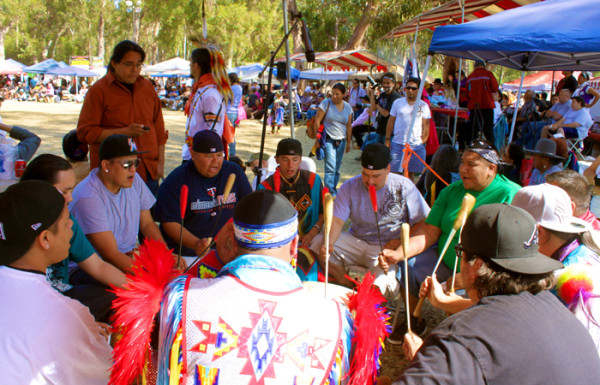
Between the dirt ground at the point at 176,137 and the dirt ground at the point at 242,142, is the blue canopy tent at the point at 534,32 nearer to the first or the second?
the dirt ground at the point at 242,142

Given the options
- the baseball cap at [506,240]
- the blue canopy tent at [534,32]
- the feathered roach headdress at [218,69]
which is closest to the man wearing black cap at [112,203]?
the feathered roach headdress at [218,69]

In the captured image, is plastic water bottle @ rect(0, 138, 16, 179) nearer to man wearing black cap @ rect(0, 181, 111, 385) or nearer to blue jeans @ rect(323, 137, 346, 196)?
man wearing black cap @ rect(0, 181, 111, 385)

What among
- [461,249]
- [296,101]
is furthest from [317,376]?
[296,101]

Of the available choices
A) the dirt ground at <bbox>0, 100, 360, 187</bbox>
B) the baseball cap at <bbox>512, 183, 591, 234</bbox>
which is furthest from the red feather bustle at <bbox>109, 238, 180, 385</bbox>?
the dirt ground at <bbox>0, 100, 360, 187</bbox>

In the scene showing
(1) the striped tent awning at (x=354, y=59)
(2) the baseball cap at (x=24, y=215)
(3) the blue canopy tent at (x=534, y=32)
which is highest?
(1) the striped tent awning at (x=354, y=59)

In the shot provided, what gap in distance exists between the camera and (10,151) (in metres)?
3.98

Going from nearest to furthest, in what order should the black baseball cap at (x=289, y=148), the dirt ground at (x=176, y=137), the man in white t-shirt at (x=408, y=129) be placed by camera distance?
the black baseball cap at (x=289, y=148) → the man in white t-shirt at (x=408, y=129) → the dirt ground at (x=176, y=137)

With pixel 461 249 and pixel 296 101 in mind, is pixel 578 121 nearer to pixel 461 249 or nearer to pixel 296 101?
pixel 461 249

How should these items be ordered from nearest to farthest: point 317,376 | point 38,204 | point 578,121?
point 317,376 < point 38,204 < point 578,121

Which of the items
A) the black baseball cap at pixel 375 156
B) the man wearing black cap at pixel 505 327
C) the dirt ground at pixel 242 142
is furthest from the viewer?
the black baseball cap at pixel 375 156

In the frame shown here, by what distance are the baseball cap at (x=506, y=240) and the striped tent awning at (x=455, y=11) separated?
704 centimetres

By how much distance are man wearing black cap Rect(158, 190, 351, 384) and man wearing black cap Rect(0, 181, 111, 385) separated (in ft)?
1.40

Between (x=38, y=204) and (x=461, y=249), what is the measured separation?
167cm

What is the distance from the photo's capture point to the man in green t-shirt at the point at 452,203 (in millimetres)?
3143
